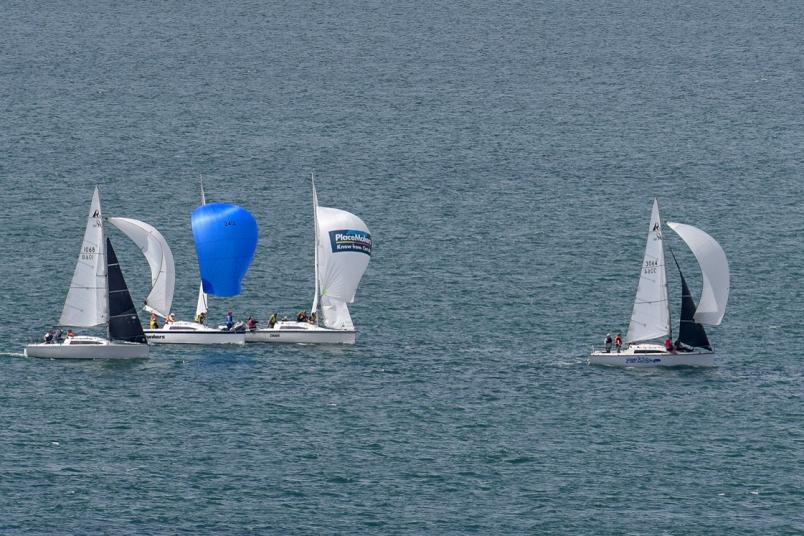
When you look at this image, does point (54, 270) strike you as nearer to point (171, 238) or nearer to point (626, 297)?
point (171, 238)

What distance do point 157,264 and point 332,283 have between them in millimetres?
12826

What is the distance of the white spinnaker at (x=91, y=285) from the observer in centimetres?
15238

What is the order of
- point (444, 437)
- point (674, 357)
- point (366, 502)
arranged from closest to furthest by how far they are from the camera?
point (366, 502)
point (444, 437)
point (674, 357)

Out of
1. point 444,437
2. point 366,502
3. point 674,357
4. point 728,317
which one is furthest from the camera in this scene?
point 728,317

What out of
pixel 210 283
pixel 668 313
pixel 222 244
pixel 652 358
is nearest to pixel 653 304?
pixel 668 313

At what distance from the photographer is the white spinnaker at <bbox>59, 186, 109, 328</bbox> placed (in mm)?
152375

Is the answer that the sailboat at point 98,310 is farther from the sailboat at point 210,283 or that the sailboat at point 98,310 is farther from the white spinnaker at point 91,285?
the sailboat at point 210,283

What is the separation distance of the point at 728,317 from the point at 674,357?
16340 millimetres

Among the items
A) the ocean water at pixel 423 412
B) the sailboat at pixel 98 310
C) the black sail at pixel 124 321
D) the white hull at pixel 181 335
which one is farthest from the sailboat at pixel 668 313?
the sailboat at pixel 98 310

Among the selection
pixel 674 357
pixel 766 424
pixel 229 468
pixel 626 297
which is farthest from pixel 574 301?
pixel 229 468

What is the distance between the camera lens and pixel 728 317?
16500cm

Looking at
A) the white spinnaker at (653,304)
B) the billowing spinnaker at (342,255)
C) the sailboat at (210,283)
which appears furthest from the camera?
the billowing spinnaker at (342,255)

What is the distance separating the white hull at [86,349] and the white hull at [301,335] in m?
9.51

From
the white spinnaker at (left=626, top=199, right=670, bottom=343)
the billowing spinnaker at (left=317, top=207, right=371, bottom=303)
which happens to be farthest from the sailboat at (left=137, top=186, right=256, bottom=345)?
the white spinnaker at (left=626, top=199, right=670, bottom=343)
